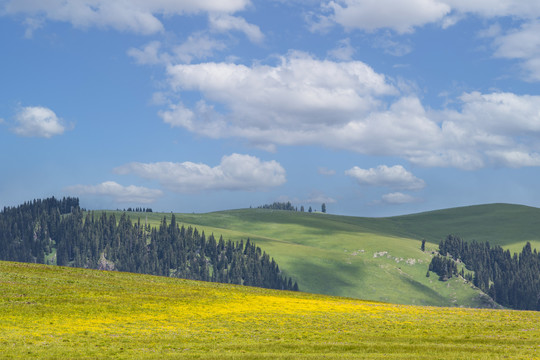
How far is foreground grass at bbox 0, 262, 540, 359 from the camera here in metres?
40.8

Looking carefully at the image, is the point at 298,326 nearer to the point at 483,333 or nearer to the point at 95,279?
the point at 483,333

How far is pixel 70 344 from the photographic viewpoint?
4328 cm

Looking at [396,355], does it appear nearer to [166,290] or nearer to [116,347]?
[116,347]

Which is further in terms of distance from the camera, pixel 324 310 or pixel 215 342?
pixel 324 310

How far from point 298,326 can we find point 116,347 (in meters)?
19.9

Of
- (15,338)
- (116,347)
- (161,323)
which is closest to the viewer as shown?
(116,347)

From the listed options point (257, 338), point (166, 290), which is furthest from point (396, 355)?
point (166, 290)

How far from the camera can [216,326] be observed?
55.7 metres

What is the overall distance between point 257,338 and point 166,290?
42069 mm

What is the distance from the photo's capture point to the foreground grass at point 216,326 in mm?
40781

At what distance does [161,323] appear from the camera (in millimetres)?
56781

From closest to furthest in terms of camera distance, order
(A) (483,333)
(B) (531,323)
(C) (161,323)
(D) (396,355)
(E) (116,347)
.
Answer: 1. (D) (396,355)
2. (E) (116,347)
3. (A) (483,333)
4. (C) (161,323)
5. (B) (531,323)

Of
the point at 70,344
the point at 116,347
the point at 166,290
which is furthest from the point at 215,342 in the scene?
the point at 166,290

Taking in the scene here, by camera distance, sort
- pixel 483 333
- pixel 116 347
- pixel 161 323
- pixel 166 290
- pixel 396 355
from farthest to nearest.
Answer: pixel 166 290 → pixel 161 323 → pixel 483 333 → pixel 116 347 → pixel 396 355
